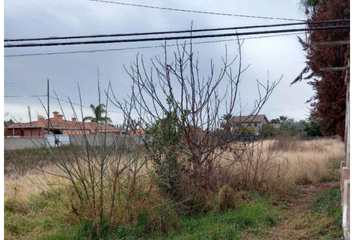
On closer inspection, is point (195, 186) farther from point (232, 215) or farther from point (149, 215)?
point (149, 215)

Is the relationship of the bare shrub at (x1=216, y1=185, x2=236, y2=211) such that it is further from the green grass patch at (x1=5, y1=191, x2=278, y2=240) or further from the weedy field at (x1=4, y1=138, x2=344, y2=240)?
the green grass patch at (x1=5, y1=191, x2=278, y2=240)

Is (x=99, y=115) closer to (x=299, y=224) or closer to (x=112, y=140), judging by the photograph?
(x=112, y=140)

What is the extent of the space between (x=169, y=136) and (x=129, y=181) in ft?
4.88

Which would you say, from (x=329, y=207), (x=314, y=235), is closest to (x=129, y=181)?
(x=314, y=235)

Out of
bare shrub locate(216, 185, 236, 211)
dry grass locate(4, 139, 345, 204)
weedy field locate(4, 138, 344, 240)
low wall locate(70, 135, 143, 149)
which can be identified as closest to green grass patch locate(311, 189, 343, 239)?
weedy field locate(4, 138, 344, 240)

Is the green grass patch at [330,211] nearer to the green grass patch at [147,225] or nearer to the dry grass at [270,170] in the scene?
the green grass patch at [147,225]

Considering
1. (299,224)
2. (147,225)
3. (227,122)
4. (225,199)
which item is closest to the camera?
(147,225)

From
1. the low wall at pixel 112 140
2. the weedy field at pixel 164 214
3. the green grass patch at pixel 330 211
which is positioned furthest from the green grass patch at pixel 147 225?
the low wall at pixel 112 140

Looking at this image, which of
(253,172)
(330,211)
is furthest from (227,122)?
(330,211)

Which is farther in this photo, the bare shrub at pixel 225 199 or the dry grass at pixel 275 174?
the dry grass at pixel 275 174

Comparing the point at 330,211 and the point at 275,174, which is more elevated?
the point at 275,174

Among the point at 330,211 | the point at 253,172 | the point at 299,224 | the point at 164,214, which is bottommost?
the point at 299,224

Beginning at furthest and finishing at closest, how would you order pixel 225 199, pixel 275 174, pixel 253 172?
pixel 275 174, pixel 253 172, pixel 225 199

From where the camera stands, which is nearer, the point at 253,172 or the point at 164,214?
the point at 164,214
